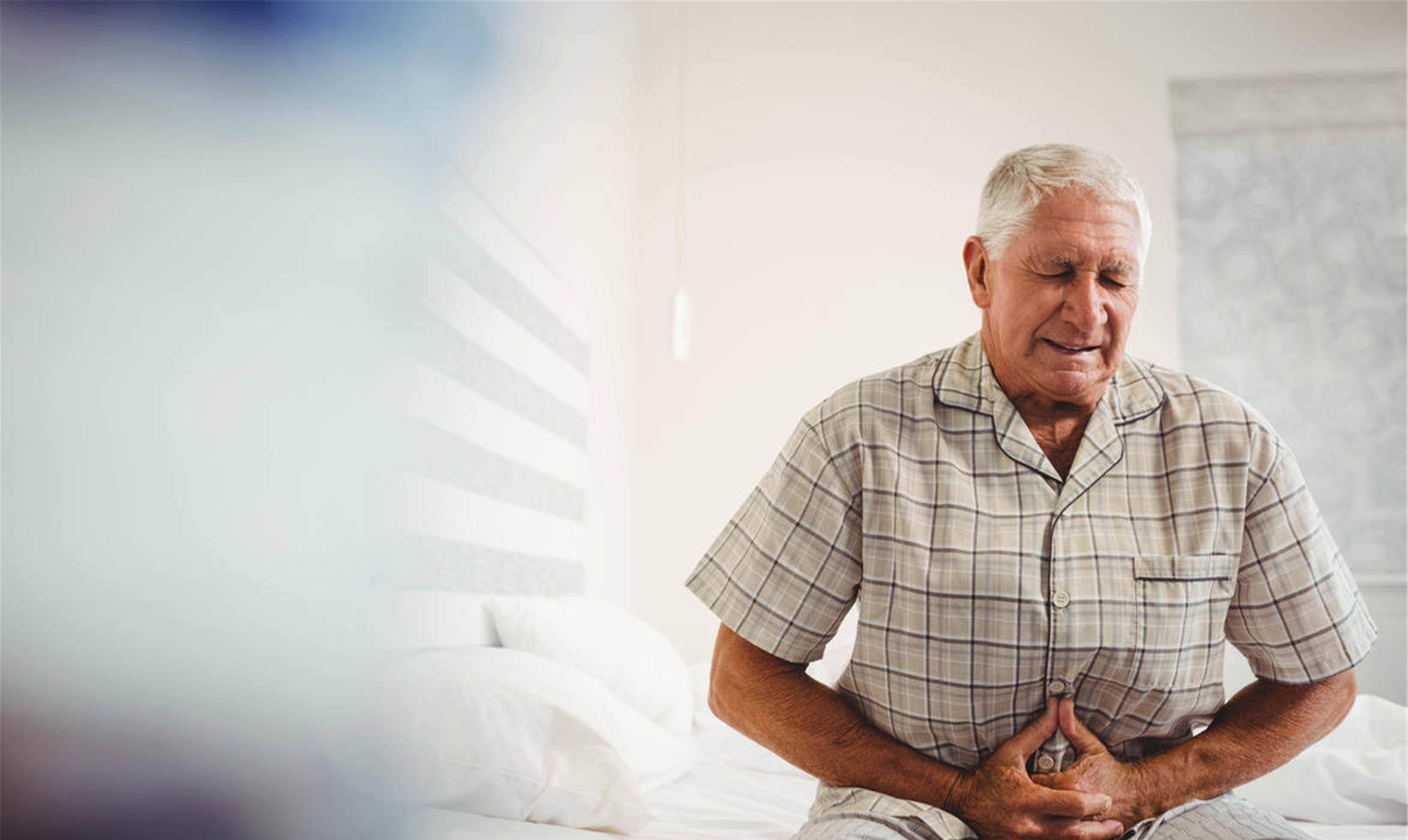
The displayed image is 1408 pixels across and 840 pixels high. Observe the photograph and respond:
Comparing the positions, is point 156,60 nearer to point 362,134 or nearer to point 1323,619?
point 362,134

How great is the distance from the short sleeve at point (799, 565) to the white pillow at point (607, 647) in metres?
0.81

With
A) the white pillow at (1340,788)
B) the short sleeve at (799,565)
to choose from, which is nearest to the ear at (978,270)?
the short sleeve at (799,565)

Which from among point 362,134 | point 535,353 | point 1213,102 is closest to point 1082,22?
point 1213,102

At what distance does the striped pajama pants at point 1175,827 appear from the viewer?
1.22 m

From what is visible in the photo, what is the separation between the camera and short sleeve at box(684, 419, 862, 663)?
1347mm

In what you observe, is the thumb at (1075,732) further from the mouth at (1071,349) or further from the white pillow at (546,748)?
the white pillow at (546,748)

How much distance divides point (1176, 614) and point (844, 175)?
326cm

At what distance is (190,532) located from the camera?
12.0 inches

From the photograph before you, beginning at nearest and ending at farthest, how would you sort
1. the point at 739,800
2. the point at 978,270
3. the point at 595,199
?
the point at 978,270 < the point at 739,800 < the point at 595,199

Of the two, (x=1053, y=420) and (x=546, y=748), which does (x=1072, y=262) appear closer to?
(x=1053, y=420)

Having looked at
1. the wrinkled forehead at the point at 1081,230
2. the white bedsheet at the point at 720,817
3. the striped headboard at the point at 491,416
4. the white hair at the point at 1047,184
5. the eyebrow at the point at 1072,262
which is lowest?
the white bedsheet at the point at 720,817

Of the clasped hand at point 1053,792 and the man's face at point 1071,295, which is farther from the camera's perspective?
the man's face at point 1071,295

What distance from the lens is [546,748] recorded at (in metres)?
1.58

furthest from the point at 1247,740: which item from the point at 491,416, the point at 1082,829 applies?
the point at 491,416
